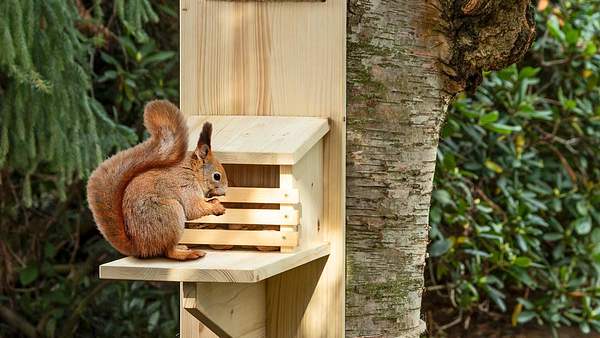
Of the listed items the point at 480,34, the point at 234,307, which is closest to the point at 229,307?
the point at 234,307

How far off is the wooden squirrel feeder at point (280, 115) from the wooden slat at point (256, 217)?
50 mm

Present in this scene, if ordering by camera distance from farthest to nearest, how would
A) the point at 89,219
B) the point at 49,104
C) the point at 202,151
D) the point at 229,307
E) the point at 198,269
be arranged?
the point at 89,219, the point at 49,104, the point at 229,307, the point at 202,151, the point at 198,269

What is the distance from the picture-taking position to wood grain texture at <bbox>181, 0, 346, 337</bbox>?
1.79 meters

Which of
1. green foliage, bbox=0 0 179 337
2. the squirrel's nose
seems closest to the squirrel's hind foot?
the squirrel's nose

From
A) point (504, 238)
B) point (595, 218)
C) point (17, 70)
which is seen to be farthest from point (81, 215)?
point (595, 218)

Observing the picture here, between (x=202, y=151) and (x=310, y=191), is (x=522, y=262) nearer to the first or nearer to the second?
(x=310, y=191)

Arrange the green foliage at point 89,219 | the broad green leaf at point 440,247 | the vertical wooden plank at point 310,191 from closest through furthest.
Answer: the vertical wooden plank at point 310,191 → the green foliage at point 89,219 → the broad green leaf at point 440,247

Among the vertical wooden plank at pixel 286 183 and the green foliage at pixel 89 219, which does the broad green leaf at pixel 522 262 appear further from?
the vertical wooden plank at pixel 286 183

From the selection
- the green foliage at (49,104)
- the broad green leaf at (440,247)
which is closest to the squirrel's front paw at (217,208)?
the green foliage at (49,104)

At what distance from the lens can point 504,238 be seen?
172 inches

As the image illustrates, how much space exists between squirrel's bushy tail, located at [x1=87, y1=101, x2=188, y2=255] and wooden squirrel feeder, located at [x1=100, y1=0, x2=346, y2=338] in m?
0.16

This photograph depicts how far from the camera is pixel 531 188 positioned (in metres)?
4.49

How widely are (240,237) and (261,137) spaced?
194 millimetres

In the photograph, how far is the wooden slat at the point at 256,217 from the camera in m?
1.58
